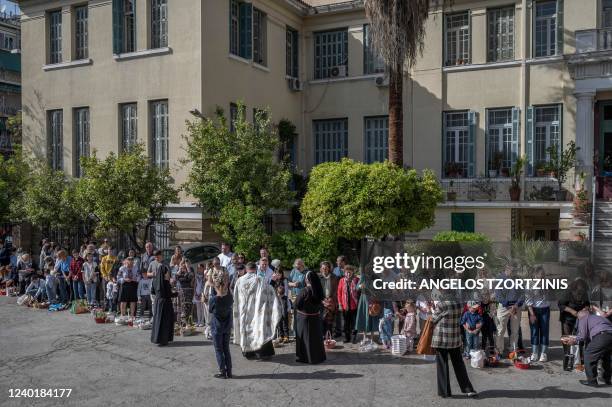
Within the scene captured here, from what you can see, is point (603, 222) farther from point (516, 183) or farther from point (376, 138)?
point (376, 138)

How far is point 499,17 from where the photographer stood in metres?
20.8

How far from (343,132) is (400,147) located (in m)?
7.33

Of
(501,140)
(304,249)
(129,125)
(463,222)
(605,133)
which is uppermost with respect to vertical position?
(129,125)

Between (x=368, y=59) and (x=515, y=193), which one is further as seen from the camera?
(x=368, y=59)

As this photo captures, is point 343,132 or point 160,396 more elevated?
point 343,132

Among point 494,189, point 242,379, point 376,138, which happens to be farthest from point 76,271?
point 494,189

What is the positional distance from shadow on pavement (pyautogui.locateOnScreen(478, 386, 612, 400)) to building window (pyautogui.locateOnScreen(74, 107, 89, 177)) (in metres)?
17.5

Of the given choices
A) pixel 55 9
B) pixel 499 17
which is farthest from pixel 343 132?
pixel 55 9

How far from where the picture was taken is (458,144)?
21625 mm

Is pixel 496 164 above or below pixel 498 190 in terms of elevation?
above

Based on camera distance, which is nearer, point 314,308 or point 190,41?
point 314,308

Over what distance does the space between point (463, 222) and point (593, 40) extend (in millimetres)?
7286

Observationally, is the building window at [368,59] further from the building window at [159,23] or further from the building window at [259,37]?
the building window at [159,23]

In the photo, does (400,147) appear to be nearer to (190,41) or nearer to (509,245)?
(509,245)
